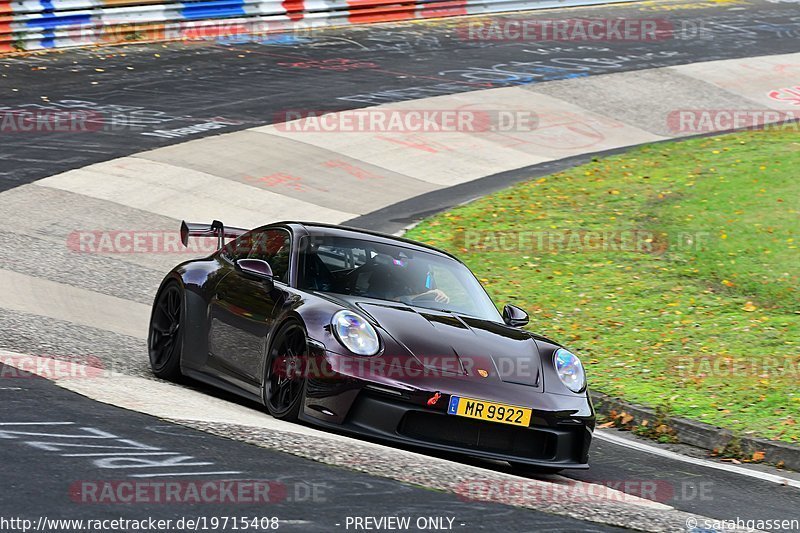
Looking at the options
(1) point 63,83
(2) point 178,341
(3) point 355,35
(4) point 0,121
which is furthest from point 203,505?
(3) point 355,35

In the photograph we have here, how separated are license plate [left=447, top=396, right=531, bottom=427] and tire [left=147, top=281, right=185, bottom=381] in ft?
8.54

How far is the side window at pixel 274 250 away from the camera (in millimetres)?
8166

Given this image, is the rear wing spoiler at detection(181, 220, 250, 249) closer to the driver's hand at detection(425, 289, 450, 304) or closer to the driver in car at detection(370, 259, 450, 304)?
the driver in car at detection(370, 259, 450, 304)

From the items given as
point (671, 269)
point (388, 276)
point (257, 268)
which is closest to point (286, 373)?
point (257, 268)

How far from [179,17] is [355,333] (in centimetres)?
1908

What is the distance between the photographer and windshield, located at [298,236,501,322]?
7969mm

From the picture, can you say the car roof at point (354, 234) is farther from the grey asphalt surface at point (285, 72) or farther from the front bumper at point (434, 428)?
the grey asphalt surface at point (285, 72)

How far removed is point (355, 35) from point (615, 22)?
7.45 metres

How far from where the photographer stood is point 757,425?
8680mm

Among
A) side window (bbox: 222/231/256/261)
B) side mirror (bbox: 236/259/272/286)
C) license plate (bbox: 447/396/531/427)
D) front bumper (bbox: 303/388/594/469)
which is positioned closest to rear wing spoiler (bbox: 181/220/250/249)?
side window (bbox: 222/231/256/261)

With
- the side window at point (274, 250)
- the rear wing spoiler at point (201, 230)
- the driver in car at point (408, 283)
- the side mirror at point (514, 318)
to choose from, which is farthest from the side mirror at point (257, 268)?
the side mirror at point (514, 318)

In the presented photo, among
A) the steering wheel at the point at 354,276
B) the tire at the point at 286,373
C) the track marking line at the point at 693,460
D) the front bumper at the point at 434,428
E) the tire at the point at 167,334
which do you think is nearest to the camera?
the front bumper at the point at 434,428

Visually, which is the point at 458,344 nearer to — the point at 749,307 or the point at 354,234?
the point at 354,234

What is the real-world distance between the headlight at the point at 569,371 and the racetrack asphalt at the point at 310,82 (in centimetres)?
55
